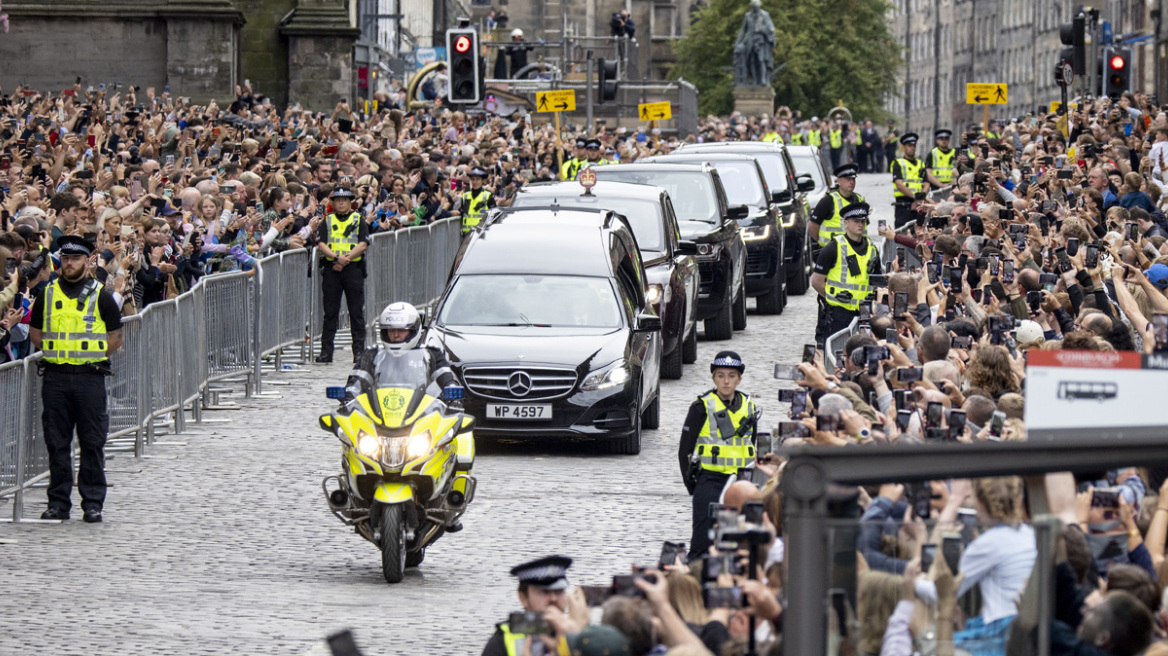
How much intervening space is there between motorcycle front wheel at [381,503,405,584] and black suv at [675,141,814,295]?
55.3 feet

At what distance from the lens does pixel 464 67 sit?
101 ft

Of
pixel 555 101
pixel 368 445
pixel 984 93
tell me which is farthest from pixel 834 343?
pixel 984 93

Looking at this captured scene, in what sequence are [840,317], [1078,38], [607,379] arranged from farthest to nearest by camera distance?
[1078,38] → [840,317] → [607,379]

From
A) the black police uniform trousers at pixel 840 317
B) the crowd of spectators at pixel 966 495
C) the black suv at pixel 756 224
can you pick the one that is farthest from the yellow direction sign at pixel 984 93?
the black police uniform trousers at pixel 840 317

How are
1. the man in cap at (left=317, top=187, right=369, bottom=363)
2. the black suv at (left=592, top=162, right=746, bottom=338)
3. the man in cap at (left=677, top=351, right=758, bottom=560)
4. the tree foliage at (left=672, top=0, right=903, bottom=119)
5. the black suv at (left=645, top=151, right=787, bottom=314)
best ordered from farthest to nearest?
1. the tree foliage at (left=672, top=0, right=903, bottom=119)
2. the black suv at (left=645, top=151, right=787, bottom=314)
3. the black suv at (left=592, top=162, right=746, bottom=338)
4. the man in cap at (left=317, top=187, right=369, bottom=363)
5. the man in cap at (left=677, top=351, right=758, bottom=560)

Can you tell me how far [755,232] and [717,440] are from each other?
1591 cm

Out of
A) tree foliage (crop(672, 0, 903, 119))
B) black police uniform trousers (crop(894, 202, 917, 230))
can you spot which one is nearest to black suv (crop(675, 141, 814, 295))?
black police uniform trousers (crop(894, 202, 917, 230))

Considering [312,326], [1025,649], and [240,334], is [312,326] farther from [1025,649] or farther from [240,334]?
[1025,649]

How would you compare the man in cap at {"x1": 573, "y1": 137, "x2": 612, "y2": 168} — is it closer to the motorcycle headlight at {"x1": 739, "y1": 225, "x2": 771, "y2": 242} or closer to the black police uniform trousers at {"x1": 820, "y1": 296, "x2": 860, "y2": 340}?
the motorcycle headlight at {"x1": 739, "y1": 225, "x2": 771, "y2": 242}

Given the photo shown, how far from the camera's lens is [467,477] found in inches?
503

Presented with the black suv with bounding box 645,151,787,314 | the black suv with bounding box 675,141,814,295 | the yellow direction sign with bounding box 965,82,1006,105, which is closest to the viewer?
the black suv with bounding box 645,151,787,314

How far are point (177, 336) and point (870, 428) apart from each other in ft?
30.7

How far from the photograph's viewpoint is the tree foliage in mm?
99000

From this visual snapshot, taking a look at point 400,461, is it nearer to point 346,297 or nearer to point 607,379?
point 607,379
